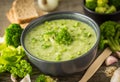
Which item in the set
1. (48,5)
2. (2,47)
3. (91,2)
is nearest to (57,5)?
(48,5)

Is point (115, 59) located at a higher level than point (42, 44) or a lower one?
lower

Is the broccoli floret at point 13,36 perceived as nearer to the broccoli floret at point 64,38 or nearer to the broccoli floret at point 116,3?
the broccoli floret at point 64,38

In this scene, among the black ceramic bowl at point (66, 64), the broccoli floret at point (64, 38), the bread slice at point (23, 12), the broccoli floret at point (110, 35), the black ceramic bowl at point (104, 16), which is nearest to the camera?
the black ceramic bowl at point (66, 64)

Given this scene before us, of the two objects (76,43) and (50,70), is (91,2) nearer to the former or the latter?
(76,43)

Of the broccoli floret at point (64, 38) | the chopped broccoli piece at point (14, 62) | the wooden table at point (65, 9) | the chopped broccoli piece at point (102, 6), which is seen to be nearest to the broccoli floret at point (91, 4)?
the chopped broccoli piece at point (102, 6)

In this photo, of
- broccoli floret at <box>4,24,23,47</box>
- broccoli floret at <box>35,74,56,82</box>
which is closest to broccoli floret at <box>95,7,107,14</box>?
broccoli floret at <box>4,24,23,47</box>

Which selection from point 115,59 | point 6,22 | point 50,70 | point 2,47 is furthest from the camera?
point 6,22
